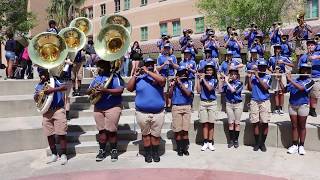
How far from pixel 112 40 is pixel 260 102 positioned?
349 centimetres

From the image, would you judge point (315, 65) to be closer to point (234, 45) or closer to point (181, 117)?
point (234, 45)

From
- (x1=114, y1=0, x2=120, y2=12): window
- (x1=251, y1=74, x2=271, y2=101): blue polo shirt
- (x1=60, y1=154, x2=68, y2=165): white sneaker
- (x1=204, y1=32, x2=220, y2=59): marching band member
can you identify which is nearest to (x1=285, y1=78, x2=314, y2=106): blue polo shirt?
(x1=251, y1=74, x2=271, y2=101): blue polo shirt

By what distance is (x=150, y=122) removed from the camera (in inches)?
340

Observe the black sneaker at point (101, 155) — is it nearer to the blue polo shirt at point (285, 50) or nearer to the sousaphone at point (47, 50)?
the sousaphone at point (47, 50)

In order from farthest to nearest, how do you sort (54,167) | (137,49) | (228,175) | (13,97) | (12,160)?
(137,49), (13,97), (12,160), (54,167), (228,175)

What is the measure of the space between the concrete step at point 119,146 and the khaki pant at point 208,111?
97 centimetres

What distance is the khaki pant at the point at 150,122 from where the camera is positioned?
8.58 m

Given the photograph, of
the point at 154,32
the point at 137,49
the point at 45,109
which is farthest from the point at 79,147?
the point at 154,32

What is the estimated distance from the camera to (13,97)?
11812 millimetres

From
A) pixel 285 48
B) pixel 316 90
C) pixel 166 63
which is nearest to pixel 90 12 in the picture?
pixel 285 48

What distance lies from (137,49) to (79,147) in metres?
7.71

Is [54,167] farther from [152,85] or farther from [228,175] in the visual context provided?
[228,175]

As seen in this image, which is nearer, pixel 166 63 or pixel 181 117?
pixel 181 117

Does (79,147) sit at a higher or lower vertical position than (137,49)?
lower
